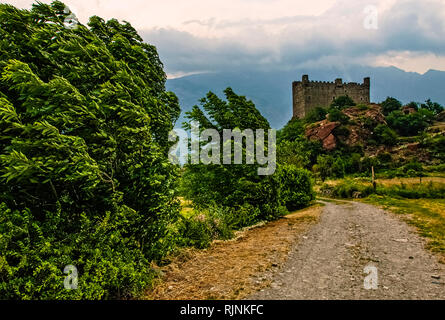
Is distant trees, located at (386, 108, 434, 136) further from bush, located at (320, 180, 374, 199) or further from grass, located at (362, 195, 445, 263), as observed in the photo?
grass, located at (362, 195, 445, 263)

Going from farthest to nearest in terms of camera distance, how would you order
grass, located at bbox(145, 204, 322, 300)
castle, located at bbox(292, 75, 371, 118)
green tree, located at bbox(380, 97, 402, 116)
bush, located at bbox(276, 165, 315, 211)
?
castle, located at bbox(292, 75, 371, 118), green tree, located at bbox(380, 97, 402, 116), bush, located at bbox(276, 165, 315, 211), grass, located at bbox(145, 204, 322, 300)

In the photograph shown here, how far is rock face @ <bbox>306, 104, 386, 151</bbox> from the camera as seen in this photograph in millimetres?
69244

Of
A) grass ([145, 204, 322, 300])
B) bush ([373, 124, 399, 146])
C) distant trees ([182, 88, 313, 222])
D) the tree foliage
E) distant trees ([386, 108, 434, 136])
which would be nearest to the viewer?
the tree foliage

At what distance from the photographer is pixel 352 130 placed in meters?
72.1

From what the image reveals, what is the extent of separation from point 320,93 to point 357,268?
348 feet

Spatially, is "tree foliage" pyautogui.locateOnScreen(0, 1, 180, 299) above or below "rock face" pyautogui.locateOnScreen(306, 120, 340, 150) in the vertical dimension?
below

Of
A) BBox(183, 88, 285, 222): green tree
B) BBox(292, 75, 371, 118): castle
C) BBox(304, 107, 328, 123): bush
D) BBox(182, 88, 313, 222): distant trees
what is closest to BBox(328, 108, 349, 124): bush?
BBox(304, 107, 328, 123): bush

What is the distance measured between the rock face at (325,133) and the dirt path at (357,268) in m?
59.1

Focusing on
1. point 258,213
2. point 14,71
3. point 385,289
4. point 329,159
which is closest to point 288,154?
point 329,159

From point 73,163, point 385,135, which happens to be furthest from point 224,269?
point 385,135

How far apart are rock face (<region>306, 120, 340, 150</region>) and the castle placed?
30.4 metres

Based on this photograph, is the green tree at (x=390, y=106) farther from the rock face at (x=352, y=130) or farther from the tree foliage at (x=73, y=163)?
the tree foliage at (x=73, y=163)

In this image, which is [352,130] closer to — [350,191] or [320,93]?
[320,93]
